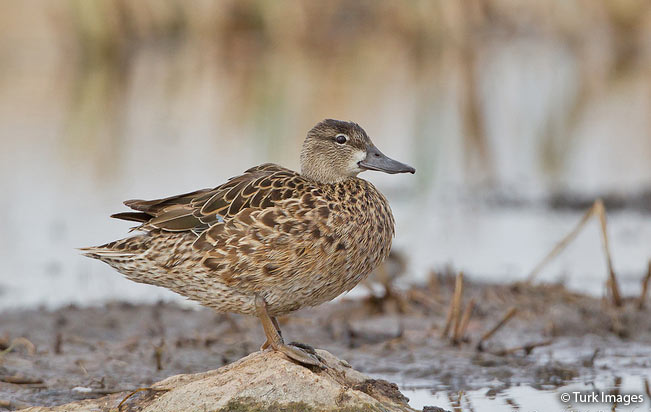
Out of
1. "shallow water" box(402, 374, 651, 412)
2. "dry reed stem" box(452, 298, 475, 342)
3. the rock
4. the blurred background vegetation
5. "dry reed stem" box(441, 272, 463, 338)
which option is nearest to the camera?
the rock

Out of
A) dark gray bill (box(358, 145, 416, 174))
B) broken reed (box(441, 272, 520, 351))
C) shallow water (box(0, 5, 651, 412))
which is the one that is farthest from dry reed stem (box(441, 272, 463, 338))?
dark gray bill (box(358, 145, 416, 174))

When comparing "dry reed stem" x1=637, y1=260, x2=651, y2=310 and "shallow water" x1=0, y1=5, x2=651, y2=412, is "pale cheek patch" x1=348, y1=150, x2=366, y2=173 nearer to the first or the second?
"shallow water" x1=0, y1=5, x2=651, y2=412

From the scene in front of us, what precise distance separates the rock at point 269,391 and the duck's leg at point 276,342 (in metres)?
0.03

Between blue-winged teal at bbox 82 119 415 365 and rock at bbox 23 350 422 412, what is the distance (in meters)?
0.11

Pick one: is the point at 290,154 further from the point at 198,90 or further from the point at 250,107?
the point at 198,90

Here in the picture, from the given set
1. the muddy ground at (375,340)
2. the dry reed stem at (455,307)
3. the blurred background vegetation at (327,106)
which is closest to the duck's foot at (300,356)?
the muddy ground at (375,340)

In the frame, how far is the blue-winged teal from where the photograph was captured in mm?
5125

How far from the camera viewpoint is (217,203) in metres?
5.35

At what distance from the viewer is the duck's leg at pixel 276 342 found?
497 centimetres

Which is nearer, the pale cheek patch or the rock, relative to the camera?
the rock

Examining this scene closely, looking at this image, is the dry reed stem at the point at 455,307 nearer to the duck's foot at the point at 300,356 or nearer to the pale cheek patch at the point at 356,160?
the pale cheek patch at the point at 356,160

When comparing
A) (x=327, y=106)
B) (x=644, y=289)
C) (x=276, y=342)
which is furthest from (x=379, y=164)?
(x=327, y=106)

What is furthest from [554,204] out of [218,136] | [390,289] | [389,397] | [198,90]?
[198,90]

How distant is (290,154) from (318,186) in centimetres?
711
